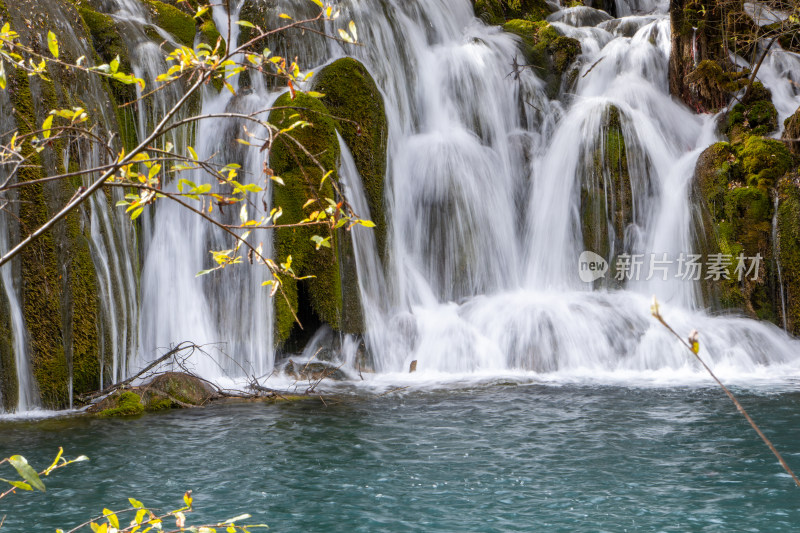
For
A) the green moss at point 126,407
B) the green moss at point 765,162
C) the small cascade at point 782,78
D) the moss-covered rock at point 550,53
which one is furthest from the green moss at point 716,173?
the green moss at point 126,407

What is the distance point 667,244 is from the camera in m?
11.7

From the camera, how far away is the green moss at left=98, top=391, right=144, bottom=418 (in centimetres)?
712

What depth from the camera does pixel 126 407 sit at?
23.6 ft

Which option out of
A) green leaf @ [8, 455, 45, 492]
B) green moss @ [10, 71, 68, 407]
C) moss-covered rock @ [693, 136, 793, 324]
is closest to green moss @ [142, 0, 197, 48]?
green moss @ [10, 71, 68, 407]

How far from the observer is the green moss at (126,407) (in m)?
7.12

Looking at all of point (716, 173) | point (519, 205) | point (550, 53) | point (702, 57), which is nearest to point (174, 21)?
point (519, 205)

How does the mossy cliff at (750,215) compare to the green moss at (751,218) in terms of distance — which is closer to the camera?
the mossy cliff at (750,215)

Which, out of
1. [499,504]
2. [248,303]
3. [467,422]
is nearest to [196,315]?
[248,303]

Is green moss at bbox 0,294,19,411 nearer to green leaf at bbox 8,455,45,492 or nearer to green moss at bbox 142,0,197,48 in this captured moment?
green moss at bbox 142,0,197,48

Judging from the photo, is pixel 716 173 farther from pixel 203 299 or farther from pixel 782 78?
pixel 203 299

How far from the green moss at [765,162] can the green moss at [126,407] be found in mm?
9315

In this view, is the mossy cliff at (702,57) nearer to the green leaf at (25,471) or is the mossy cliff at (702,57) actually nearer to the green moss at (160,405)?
the green moss at (160,405)

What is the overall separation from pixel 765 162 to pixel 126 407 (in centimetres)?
981

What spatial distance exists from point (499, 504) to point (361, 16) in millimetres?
10930
